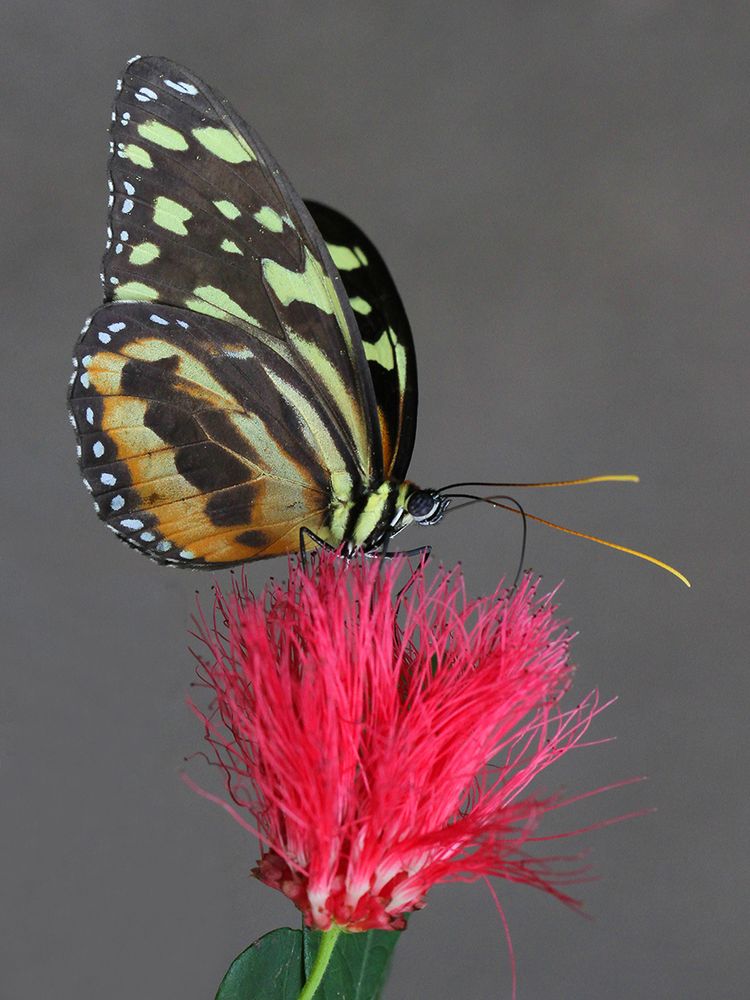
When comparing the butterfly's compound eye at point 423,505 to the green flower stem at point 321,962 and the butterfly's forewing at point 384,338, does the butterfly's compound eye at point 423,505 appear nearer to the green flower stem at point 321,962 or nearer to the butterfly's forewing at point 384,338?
the butterfly's forewing at point 384,338

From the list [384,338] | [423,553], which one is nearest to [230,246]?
[384,338]

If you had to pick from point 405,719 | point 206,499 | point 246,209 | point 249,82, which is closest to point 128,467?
point 206,499

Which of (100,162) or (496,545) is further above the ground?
(100,162)

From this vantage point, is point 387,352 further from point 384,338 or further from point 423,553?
point 423,553

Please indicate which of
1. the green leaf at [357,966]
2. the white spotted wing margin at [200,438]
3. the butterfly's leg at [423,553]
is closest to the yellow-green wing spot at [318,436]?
the white spotted wing margin at [200,438]

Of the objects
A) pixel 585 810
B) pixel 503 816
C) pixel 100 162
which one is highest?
pixel 100 162

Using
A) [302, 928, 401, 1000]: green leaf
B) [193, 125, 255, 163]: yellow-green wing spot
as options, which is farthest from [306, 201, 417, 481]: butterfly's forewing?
[302, 928, 401, 1000]: green leaf

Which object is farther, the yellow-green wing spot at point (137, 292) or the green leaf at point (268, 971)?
the yellow-green wing spot at point (137, 292)

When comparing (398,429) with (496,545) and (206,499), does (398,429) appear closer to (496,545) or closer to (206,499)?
(206,499)
